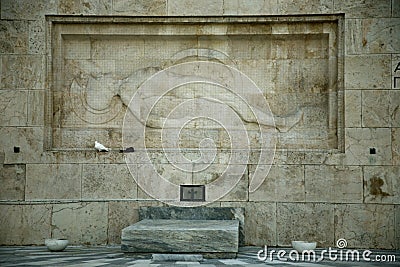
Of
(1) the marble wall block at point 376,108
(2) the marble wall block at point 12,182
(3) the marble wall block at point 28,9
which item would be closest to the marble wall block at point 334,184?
(1) the marble wall block at point 376,108

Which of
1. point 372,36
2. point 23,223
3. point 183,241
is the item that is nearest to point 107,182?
point 23,223

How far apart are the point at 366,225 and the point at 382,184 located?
76 centimetres

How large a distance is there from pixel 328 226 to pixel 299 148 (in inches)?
59.3

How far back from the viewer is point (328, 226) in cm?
1195

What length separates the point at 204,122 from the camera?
41.7 feet

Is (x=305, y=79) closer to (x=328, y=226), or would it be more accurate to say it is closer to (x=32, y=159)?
(x=328, y=226)

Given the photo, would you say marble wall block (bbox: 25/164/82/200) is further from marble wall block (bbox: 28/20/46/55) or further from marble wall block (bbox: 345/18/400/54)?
marble wall block (bbox: 345/18/400/54)

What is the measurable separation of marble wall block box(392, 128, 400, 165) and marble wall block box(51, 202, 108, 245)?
5128 millimetres

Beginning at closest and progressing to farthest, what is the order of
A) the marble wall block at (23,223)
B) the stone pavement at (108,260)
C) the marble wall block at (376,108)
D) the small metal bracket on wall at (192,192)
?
the stone pavement at (108,260) → the marble wall block at (376,108) → the marble wall block at (23,223) → the small metal bracket on wall at (192,192)

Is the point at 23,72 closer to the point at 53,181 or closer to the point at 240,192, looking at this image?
the point at 53,181

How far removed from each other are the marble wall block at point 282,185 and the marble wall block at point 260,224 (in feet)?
0.46

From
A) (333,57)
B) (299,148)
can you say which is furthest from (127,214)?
(333,57)

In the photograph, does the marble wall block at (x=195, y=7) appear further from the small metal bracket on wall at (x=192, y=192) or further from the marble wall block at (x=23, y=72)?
the small metal bracket on wall at (x=192, y=192)

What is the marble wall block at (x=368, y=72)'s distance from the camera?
39.7ft
